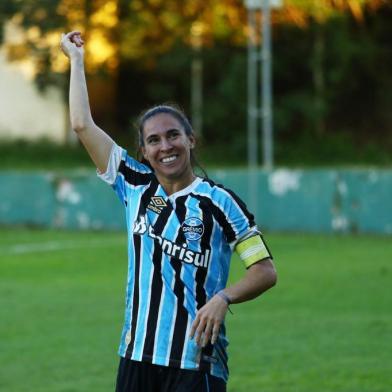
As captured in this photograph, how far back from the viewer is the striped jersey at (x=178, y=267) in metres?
5.27

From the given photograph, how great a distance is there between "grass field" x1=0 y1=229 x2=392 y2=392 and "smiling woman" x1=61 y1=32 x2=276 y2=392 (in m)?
4.36

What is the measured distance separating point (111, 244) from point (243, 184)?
4.19m

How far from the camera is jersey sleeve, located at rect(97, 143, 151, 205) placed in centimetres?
548

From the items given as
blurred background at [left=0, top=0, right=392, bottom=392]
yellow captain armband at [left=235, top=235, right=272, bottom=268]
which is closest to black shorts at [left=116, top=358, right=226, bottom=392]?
yellow captain armband at [left=235, top=235, right=272, bottom=268]

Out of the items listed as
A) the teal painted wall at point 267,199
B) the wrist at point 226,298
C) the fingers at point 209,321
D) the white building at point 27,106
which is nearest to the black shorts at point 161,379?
the fingers at point 209,321

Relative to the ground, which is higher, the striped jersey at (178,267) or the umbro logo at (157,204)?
the umbro logo at (157,204)

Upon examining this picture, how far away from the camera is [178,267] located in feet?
17.3

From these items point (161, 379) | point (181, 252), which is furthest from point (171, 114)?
point (161, 379)

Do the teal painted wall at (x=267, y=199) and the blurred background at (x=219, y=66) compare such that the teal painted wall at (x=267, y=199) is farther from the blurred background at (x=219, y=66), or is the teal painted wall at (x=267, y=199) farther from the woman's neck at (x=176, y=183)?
the woman's neck at (x=176, y=183)

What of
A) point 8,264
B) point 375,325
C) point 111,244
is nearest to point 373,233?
point 111,244

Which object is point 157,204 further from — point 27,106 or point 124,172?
point 27,106

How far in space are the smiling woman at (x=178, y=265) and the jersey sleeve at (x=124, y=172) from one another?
115 mm

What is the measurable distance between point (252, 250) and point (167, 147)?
0.52m

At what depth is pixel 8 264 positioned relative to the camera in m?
20.1
